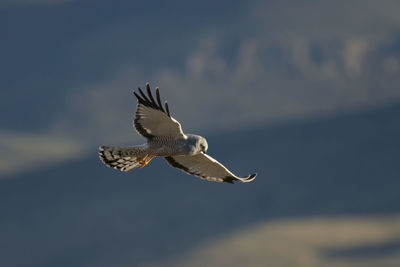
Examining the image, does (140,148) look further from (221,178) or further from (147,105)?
(221,178)

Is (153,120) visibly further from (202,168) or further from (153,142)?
(202,168)

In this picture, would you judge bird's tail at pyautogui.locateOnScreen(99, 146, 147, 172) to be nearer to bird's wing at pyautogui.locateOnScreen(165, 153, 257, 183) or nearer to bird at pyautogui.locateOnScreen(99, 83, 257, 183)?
bird at pyautogui.locateOnScreen(99, 83, 257, 183)

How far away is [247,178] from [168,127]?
3.83 m

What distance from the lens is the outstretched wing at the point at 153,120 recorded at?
76.2ft

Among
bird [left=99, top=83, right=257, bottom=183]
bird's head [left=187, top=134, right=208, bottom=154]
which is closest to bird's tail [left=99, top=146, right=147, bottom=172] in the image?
bird [left=99, top=83, right=257, bottom=183]

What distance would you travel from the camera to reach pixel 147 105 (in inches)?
917

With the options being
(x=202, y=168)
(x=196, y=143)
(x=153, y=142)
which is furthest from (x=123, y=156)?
(x=202, y=168)

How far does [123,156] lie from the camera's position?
2523 centimetres

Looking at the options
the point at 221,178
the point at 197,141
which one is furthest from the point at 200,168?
the point at 197,141

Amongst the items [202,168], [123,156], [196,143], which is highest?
[202,168]

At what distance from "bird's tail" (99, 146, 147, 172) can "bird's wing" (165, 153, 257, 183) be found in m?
Result: 1.79

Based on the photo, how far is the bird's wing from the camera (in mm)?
26625

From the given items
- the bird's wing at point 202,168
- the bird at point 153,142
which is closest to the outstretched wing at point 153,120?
the bird at point 153,142

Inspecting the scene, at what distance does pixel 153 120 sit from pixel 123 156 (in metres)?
2.13
